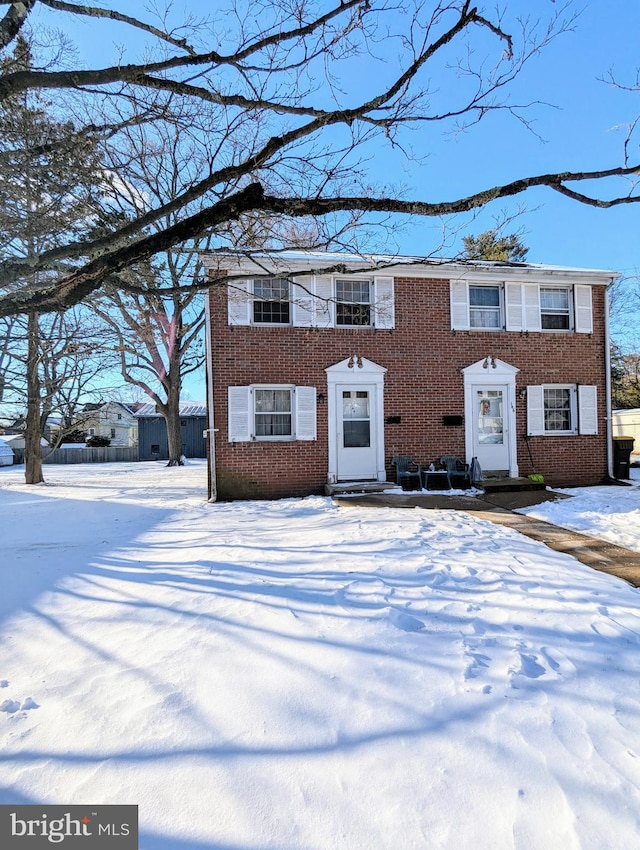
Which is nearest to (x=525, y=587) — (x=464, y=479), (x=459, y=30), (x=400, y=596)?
(x=400, y=596)

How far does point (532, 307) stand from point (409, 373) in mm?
3698

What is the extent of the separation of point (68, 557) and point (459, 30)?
680cm

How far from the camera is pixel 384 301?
32.1ft

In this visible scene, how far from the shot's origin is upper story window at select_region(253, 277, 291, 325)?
954 cm

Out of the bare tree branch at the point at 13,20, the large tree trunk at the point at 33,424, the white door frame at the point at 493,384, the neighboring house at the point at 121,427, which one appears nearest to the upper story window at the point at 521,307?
the white door frame at the point at 493,384

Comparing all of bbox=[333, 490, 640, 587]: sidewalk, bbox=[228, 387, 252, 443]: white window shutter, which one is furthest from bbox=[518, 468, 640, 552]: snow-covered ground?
bbox=[228, 387, 252, 443]: white window shutter

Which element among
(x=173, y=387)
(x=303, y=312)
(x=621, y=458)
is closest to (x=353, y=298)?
(x=303, y=312)

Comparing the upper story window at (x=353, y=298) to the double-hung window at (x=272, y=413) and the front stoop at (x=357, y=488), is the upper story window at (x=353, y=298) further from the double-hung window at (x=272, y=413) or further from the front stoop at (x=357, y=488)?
the front stoop at (x=357, y=488)

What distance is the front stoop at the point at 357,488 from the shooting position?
9164mm

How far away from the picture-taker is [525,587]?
362 cm

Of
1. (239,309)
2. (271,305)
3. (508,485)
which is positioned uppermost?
(271,305)

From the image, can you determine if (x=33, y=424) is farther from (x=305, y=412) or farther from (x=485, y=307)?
(x=485, y=307)

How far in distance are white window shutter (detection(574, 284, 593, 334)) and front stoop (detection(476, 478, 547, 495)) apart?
4196 millimetres

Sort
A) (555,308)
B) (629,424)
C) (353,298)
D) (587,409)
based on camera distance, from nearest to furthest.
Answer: (353,298)
(587,409)
(555,308)
(629,424)
